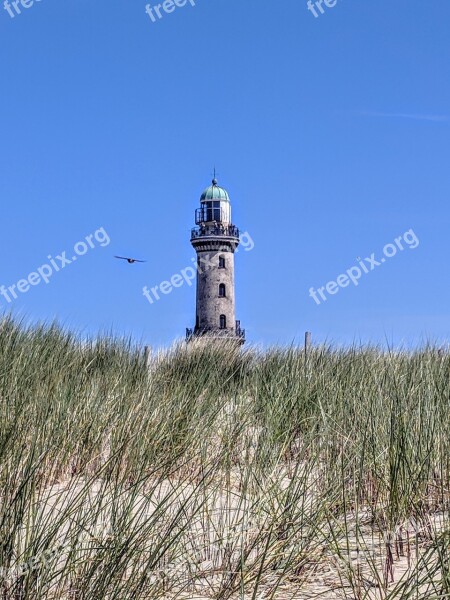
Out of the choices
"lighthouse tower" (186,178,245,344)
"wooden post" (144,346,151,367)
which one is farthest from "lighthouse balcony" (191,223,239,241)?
"wooden post" (144,346,151,367)

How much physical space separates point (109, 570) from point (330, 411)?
9.13ft

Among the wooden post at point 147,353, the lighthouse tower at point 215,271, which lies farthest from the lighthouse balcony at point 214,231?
the wooden post at point 147,353

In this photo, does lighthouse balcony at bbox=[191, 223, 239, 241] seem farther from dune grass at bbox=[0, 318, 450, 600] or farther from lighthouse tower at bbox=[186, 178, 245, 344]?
dune grass at bbox=[0, 318, 450, 600]

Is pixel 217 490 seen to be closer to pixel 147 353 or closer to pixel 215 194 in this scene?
pixel 147 353

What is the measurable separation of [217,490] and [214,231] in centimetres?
3438

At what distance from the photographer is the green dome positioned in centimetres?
3922

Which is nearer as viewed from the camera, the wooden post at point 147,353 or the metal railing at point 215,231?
the wooden post at point 147,353

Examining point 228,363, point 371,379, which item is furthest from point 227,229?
point 371,379

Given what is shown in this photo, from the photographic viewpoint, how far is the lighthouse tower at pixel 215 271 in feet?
124

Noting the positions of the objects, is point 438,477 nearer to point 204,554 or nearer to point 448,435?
point 448,435

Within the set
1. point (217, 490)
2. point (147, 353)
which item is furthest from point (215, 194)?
point (217, 490)

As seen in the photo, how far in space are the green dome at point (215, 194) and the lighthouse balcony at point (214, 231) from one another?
1634 mm

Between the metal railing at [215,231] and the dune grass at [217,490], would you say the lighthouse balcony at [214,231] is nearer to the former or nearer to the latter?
the metal railing at [215,231]

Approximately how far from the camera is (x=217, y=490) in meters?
4.00
